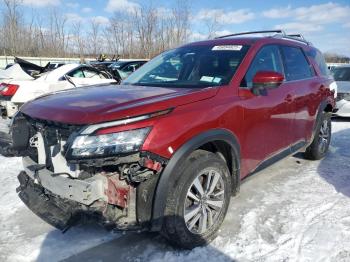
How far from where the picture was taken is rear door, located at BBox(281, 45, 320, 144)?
4633mm

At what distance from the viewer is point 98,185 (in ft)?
9.09

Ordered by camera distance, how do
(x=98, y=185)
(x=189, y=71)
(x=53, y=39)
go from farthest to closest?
(x=53, y=39) → (x=189, y=71) → (x=98, y=185)

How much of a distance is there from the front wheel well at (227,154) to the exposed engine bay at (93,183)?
0.76 metres

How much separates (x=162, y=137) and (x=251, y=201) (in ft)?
6.30

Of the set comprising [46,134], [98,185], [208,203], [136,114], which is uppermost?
[136,114]

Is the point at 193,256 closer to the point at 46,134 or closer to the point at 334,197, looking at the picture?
the point at 46,134

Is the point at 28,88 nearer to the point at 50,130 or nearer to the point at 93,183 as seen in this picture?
the point at 50,130

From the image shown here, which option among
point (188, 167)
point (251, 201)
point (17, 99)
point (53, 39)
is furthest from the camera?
point (53, 39)

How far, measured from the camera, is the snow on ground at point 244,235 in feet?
10.4

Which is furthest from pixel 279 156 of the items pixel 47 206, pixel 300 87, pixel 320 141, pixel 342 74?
pixel 342 74

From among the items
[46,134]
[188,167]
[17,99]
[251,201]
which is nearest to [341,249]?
[251,201]

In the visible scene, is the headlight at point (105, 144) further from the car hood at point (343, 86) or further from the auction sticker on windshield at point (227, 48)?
the car hood at point (343, 86)

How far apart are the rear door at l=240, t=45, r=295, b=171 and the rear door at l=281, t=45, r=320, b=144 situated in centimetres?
14

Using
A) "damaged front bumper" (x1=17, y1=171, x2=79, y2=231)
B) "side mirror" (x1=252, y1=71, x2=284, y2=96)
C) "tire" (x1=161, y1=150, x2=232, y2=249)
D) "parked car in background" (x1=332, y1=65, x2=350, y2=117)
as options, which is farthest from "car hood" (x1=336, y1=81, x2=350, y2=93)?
"damaged front bumper" (x1=17, y1=171, x2=79, y2=231)
